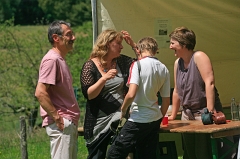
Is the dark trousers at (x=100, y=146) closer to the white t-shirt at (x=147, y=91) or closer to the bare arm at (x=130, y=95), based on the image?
the white t-shirt at (x=147, y=91)

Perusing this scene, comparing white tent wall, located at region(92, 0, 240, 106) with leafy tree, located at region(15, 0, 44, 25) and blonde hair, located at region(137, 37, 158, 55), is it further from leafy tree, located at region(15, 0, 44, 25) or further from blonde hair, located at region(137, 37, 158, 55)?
leafy tree, located at region(15, 0, 44, 25)

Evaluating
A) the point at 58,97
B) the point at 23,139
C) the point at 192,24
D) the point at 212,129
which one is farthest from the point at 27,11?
the point at 212,129

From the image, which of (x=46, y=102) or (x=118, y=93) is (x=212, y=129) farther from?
(x=46, y=102)

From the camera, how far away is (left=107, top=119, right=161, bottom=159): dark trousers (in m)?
5.16

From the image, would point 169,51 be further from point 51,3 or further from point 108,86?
point 51,3

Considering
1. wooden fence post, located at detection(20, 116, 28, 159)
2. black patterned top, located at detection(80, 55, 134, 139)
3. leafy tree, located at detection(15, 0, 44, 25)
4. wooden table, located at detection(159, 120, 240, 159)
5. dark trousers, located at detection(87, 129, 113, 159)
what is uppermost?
leafy tree, located at detection(15, 0, 44, 25)

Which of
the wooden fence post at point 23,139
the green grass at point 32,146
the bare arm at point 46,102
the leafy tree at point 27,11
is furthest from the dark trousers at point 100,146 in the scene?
the leafy tree at point 27,11

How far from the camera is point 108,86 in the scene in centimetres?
533

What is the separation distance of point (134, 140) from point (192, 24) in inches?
87.3

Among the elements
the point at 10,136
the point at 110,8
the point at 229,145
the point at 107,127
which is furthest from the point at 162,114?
the point at 10,136

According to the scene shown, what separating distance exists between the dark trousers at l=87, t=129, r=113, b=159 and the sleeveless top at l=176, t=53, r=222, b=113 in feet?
2.66

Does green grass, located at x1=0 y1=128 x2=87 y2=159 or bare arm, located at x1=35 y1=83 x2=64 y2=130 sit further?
green grass, located at x1=0 y1=128 x2=87 y2=159

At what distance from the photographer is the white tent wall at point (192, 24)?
646 centimetres

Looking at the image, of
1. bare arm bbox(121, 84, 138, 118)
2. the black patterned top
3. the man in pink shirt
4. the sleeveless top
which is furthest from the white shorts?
the sleeveless top
